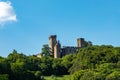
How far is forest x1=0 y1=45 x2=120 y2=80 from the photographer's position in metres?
116

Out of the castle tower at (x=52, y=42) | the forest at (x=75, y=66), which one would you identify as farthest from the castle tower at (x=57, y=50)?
the forest at (x=75, y=66)

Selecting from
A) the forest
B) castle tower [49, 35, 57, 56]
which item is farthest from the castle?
the forest

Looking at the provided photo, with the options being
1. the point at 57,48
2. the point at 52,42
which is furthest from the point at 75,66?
the point at 52,42

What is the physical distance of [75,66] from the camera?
139625mm

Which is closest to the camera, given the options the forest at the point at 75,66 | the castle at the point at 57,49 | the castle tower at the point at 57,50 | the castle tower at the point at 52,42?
the forest at the point at 75,66

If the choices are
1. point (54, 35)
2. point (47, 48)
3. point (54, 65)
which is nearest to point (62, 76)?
point (54, 65)

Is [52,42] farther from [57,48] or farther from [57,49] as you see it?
[57,49]

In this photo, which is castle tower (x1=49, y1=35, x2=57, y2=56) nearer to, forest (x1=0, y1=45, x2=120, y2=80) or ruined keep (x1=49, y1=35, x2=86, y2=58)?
ruined keep (x1=49, y1=35, x2=86, y2=58)

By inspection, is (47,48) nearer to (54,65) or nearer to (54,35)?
(54,35)

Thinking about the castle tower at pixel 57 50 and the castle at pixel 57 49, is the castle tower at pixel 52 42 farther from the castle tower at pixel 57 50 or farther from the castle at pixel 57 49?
the castle tower at pixel 57 50

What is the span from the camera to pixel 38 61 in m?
153

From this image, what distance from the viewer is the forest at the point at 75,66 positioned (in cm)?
11600

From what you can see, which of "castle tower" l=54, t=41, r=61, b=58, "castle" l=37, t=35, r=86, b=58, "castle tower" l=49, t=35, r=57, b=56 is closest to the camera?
"castle tower" l=54, t=41, r=61, b=58

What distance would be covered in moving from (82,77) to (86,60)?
1988cm
